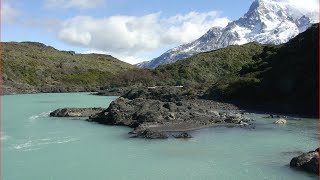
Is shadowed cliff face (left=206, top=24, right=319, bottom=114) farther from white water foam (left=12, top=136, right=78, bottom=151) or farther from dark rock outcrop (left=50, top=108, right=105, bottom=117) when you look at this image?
white water foam (left=12, top=136, right=78, bottom=151)

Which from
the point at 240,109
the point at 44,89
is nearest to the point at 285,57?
the point at 240,109

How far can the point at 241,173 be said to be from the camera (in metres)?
25.6

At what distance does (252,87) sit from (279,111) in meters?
11.2

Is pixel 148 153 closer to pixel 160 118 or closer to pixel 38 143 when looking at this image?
pixel 38 143

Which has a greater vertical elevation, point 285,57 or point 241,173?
point 285,57

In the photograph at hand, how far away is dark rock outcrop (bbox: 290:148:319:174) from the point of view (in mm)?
24469

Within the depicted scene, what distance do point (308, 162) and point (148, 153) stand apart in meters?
11.1

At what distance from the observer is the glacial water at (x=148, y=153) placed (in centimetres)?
2562

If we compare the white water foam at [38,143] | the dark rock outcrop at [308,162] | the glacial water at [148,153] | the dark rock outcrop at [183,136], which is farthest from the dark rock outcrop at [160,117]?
the dark rock outcrop at [308,162]

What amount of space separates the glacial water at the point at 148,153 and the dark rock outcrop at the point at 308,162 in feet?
1.64

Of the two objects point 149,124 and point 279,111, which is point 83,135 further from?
point 279,111

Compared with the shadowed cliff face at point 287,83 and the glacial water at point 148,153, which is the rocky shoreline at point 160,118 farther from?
the shadowed cliff face at point 287,83

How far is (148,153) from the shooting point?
101ft

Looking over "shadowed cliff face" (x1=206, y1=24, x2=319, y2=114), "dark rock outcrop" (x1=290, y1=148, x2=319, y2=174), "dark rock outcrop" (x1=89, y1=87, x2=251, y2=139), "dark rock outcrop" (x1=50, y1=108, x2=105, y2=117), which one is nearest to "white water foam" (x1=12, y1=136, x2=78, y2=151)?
"dark rock outcrop" (x1=89, y1=87, x2=251, y2=139)
